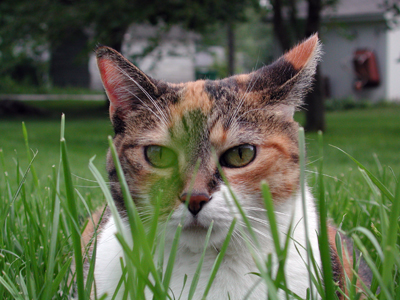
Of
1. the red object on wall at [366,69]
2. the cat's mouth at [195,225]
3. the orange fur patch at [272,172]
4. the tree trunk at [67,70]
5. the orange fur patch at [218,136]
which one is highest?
the tree trunk at [67,70]

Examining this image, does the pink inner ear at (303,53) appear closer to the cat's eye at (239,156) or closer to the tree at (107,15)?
the cat's eye at (239,156)

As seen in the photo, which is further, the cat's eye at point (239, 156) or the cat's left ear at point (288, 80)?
the cat's left ear at point (288, 80)

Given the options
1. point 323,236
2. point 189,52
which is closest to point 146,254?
point 323,236

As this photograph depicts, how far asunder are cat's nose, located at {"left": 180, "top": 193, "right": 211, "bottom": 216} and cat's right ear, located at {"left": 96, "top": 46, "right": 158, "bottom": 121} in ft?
1.89

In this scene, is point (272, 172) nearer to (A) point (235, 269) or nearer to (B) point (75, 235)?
(A) point (235, 269)

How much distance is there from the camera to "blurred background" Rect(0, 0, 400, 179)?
26.6ft

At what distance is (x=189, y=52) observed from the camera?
17.2 m

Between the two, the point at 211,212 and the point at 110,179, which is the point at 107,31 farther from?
the point at 211,212

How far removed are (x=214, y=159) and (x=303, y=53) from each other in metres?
0.66

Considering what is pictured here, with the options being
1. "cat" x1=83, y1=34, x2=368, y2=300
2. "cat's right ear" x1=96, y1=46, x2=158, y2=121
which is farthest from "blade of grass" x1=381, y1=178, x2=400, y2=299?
"cat's right ear" x1=96, y1=46, x2=158, y2=121

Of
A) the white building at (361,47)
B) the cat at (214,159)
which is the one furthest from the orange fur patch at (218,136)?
the white building at (361,47)

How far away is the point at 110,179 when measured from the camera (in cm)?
181

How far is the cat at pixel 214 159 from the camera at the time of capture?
1391 mm

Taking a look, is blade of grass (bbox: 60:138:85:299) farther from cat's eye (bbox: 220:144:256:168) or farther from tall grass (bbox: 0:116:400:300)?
cat's eye (bbox: 220:144:256:168)
